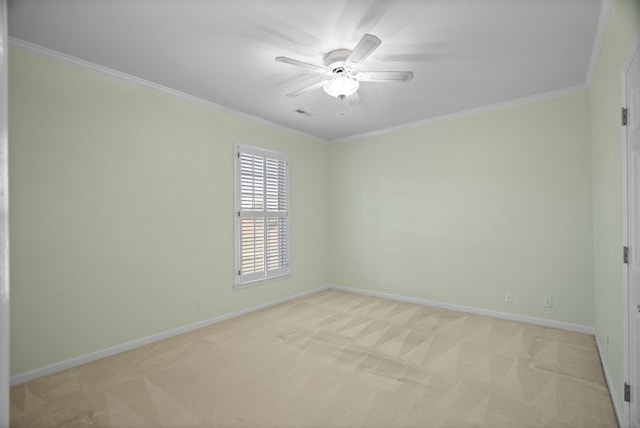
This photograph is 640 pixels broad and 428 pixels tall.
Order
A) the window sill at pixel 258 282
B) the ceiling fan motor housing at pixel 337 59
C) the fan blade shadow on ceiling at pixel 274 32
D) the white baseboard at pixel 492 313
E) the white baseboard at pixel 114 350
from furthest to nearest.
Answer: the window sill at pixel 258 282
the white baseboard at pixel 492 313
the ceiling fan motor housing at pixel 337 59
the white baseboard at pixel 114 350
the fan blade shadow on ceiling at pixel 274 32

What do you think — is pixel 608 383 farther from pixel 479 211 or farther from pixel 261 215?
pixel 261 215

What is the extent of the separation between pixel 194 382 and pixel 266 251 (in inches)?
86.1

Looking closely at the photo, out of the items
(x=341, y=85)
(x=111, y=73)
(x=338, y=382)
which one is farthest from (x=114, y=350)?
(x=341, y=85)

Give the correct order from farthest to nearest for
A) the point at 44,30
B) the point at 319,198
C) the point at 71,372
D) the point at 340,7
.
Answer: the point at 319,198
the point at 71,372
the point at 44,30
the point at 340,7

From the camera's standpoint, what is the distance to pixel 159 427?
1.97 meters

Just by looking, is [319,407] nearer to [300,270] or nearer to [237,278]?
[237,278]

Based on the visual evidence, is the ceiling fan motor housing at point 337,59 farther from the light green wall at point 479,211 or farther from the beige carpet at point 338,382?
the beige carpet at point 338,382

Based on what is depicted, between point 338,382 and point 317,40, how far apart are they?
2.72 metres

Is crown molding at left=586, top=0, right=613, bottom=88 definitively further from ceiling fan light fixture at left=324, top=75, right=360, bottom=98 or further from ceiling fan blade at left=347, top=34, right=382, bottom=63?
ceiling fan light fixture at left=324, top=75, right=360, bottom=98

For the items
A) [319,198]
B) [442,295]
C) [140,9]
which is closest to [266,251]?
[319,198]

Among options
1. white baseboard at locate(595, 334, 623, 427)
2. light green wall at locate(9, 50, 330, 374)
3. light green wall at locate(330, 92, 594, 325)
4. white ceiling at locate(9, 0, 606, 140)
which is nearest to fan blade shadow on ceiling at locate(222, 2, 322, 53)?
white ceiling at locate(9, 0, 606, 140)

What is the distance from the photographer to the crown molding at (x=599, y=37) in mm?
2084

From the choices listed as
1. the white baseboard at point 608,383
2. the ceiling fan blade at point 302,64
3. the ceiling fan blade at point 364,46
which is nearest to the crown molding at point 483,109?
the ceiling fan blade at point 302,64

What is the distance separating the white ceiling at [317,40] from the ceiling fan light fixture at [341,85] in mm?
244
